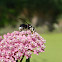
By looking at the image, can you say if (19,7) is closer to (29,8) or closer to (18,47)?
(29,8)

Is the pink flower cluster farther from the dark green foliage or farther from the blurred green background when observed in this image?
the dark green foliage

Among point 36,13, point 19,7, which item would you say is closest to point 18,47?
point 19,7

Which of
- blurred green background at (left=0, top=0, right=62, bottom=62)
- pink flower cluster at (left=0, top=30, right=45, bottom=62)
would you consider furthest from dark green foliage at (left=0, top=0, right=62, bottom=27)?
pink flower cluster at (left=0, top=30, right=45, bottom=62)

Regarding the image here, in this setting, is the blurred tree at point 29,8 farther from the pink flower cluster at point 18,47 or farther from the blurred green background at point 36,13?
the pink flower cluster at point 18,47

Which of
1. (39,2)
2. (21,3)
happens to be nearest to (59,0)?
(39,2)

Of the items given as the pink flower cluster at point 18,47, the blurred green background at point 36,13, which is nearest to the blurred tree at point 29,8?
the blurred green background at point 36,13
